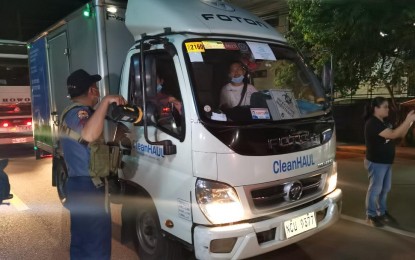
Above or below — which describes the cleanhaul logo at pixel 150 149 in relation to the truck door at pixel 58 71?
below

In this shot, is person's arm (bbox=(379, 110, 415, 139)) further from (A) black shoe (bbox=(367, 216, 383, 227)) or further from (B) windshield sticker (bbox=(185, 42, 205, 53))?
(B) windshield sticker (bbox=(185, 42, 205, 53))

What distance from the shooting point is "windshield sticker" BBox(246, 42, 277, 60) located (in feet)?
12.0

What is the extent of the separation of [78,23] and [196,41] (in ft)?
6.09

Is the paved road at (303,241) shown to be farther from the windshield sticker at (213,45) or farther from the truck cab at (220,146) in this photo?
the windshield sticker at (213,45)

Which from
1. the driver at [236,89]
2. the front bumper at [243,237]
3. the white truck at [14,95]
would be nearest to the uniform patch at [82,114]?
the driver at [236,89]

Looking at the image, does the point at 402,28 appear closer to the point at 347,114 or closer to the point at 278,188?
the point at 347,114

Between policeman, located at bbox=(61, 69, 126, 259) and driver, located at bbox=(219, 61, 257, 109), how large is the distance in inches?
45.0

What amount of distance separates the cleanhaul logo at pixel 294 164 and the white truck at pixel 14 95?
33.2ft

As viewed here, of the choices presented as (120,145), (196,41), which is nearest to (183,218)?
(120,145)

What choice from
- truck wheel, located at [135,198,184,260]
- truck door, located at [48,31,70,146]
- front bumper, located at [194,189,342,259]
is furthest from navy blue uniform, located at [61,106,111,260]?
truck door, located at [48,31,70,146]

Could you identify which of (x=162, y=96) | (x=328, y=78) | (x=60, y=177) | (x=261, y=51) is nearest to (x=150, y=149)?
(x=162, y=96)

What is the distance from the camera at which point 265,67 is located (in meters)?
4.16

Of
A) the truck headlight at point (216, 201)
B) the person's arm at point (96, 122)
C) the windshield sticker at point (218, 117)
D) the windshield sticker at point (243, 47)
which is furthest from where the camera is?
the windshield sticker at point (243, 47)

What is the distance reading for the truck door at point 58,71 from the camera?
5.01 m
